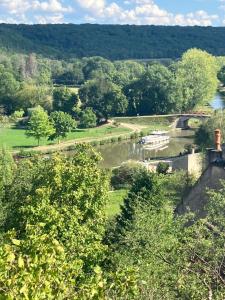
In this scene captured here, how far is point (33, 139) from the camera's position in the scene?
74.4 m

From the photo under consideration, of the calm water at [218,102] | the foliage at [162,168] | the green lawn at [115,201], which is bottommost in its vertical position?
the green lawn at [115,201]

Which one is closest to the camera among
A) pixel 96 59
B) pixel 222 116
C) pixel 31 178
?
pixel 31 178

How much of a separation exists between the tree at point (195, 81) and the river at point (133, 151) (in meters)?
12.1

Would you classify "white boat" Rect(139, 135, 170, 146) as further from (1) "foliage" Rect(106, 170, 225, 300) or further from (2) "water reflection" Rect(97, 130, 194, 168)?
(1) "foliage" Rect(106, 170, 225, 300)

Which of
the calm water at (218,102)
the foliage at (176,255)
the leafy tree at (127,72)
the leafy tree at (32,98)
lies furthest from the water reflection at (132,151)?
the foliage at (176,255)

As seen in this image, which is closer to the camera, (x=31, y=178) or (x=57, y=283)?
(x=57, y=283)

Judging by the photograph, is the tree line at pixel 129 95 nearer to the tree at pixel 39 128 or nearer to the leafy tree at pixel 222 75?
the tree at pixel 39 128

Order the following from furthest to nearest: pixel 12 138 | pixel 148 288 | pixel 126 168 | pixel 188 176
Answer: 1. pixel 12 138
2. pixel 126 168
3. pixel 188 176
4. pixel 148 288

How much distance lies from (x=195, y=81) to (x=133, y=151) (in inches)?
1171

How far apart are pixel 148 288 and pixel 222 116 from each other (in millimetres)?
40495

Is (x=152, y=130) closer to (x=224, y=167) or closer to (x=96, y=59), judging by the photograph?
(x=224, y=167)

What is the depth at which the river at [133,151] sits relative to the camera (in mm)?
62719

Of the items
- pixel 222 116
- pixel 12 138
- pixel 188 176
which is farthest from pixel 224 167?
pixel 12 138

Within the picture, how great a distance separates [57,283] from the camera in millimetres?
8000
